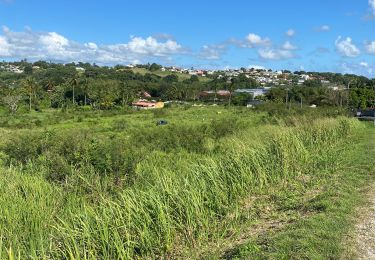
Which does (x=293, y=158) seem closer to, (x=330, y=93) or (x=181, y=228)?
(x=181, y=228)

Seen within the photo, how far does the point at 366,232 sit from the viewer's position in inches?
204

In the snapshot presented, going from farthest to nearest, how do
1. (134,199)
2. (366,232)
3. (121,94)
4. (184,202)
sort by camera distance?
(121,94) < (184,202) < (134,199) < (366,232)

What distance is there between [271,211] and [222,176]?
49.6 inches

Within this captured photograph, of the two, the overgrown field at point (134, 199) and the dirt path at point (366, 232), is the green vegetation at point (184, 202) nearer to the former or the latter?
the overgrown field at point (134, 199)

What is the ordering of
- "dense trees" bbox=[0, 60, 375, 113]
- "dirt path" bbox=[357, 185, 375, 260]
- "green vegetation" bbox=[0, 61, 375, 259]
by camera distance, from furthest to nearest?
"dense trees" bbox=[0, 60, 375, 113] → "green vegetation" bbox=[0, 61, 375, 259] → "dirt path" bbox=[357, 185, 375, 260]

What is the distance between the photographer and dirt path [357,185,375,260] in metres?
4.52

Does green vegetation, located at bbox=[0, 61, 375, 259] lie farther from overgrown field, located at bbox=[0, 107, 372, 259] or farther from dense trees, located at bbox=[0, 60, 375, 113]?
dense trees, located at bbox=[0, 60, 375, 113]

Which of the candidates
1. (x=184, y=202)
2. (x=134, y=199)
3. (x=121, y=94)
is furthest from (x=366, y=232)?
(x=121, y=94)

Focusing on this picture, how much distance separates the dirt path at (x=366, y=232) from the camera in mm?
4523

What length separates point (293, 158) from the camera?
9.23m

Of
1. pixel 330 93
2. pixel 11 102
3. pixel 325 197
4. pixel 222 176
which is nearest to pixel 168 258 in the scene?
pixel 222 176

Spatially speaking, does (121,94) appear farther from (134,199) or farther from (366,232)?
(366,232)

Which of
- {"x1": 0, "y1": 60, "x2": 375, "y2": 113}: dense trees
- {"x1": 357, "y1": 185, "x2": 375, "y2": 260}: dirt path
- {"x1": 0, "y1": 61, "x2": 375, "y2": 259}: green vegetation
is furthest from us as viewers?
{"x1": 0, "y1": 60, "x2": 375, "y2": 113}: dense trees

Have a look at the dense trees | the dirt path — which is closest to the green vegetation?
the dirt path
